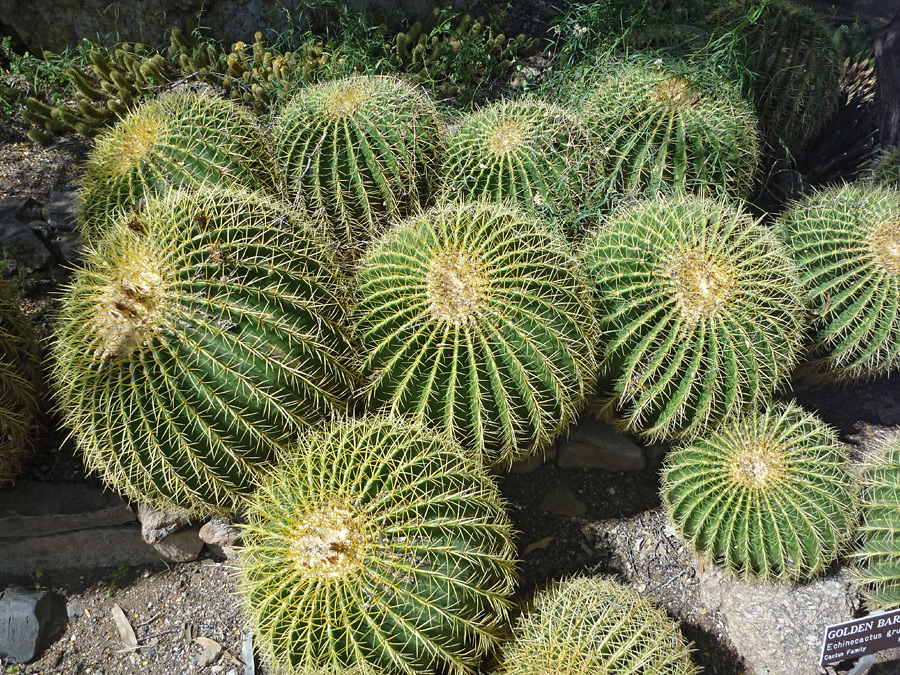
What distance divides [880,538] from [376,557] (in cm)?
216

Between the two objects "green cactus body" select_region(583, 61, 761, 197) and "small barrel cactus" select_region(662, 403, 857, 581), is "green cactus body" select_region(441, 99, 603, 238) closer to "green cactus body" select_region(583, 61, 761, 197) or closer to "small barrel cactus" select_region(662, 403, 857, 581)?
"green cactus body" select_region(583, 61, 761, 197)

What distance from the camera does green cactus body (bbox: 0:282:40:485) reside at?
2.67 metres

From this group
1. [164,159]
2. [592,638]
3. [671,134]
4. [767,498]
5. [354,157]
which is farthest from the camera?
[671,134]

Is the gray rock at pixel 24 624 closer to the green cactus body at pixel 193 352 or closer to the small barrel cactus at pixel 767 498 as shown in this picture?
the green cactus body at pixel 193 352

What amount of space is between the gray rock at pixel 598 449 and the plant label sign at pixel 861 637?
3.65ft

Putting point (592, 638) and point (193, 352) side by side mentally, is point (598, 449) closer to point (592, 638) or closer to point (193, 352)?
point (592, 638)

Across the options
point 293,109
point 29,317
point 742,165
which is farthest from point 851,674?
point 29,317

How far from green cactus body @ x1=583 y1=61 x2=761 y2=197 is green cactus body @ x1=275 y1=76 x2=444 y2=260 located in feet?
3.31

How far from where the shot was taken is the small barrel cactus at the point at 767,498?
2.61 meters

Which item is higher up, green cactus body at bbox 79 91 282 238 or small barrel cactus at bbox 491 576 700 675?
green cactus body at bbox 79 91 282 238

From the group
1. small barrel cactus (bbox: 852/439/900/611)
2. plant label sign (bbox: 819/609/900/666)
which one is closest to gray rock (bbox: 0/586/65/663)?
plant label sign (bbox: 819/609/900/666)

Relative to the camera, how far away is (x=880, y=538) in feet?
8.95

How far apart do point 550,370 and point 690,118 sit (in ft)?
5.46

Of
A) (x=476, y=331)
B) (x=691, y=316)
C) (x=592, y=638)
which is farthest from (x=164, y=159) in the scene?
(x=592, y=638)
